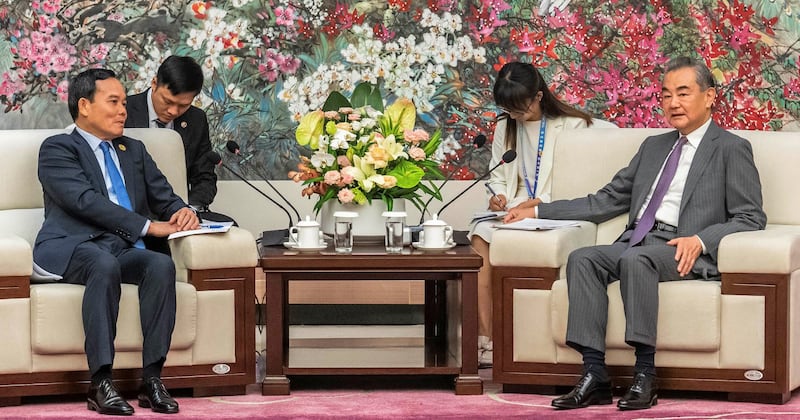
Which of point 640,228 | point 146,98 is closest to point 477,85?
point 146,98

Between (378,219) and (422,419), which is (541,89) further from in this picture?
(422,419)

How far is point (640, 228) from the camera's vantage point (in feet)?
14.4

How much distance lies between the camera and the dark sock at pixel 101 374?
3.88 m

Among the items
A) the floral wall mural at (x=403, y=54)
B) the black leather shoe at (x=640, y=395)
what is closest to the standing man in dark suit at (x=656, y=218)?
the black leather shoe at (x=640, y=395)

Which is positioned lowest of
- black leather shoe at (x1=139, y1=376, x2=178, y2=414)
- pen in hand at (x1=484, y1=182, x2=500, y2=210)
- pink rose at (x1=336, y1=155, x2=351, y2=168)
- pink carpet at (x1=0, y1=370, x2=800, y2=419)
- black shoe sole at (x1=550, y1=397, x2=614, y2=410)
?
pink carpet at (x1=0, y1=370, x2=800, y2=419)

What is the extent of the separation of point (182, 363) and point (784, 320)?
6.15 feet

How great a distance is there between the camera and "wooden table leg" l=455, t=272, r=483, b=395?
164 inches

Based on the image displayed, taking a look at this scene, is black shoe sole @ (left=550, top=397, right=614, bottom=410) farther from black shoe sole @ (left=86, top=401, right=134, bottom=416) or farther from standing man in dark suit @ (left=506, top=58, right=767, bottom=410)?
black shoe sole @ (left=86, top=401, right=134, bottom=416)

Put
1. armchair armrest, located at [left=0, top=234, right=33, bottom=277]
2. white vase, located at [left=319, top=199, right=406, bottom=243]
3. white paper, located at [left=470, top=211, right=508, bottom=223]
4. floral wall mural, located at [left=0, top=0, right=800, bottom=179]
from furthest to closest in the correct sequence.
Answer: floral wall mural, located at [left=0, top=0, right=800, bottom=179]
white paper, located at [left=470, top=211, right=508, bottom=223]
white vase, located at [left=319, top=199, right=406, bottom=243]
armchair armrest, located at [left=0, top=234, right=33, bottom=277]

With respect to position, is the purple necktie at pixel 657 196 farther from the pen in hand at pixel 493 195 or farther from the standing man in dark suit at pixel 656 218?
the pen in hand at pixel 493 195

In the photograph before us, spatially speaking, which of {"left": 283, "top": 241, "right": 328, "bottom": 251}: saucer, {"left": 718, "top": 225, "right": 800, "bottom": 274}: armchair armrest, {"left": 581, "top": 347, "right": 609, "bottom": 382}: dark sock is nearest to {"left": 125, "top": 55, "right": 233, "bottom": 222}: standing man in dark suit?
{"left": 283, "top": 241, "right": 328, "bottom": 251}: saucer

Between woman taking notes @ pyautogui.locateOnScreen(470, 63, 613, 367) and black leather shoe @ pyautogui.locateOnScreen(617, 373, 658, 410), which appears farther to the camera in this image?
woman taking notes @ pyautogui.locateOnScreen(470, 63, 613, 367)

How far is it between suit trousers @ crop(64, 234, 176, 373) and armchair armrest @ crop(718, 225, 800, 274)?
171 centimetres

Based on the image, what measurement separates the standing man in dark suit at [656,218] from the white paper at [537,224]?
0.12 metres
